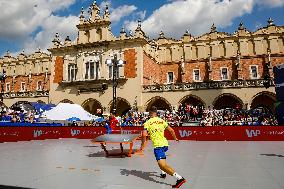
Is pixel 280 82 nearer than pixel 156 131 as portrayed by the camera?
No

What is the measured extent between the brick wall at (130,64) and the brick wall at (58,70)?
9.78 m

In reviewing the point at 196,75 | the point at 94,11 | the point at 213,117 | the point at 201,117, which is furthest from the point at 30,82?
the point at 213,117

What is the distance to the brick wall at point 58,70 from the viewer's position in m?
39.0

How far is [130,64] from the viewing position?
34.9 metres

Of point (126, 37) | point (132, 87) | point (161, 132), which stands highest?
point (126, 37)

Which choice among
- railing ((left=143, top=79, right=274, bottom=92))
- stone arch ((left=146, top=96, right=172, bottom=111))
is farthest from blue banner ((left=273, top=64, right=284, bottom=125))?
stone arch ((left=146, top=96, right=172, bottom=111))

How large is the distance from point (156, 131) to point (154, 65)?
32.8 meters

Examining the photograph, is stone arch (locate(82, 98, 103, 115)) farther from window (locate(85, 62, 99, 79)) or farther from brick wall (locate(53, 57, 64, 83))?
brick wall (locate(53, 57, 64, 83))

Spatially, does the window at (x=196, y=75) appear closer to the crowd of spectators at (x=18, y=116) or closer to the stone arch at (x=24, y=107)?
the stone arch at (x=24, y=107)

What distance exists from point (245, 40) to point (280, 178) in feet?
107

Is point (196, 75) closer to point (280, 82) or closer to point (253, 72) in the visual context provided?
point (253, 72)

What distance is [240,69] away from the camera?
3519cm

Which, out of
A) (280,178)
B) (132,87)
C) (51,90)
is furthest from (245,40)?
(280,178)

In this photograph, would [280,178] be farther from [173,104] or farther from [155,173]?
[173,104]
